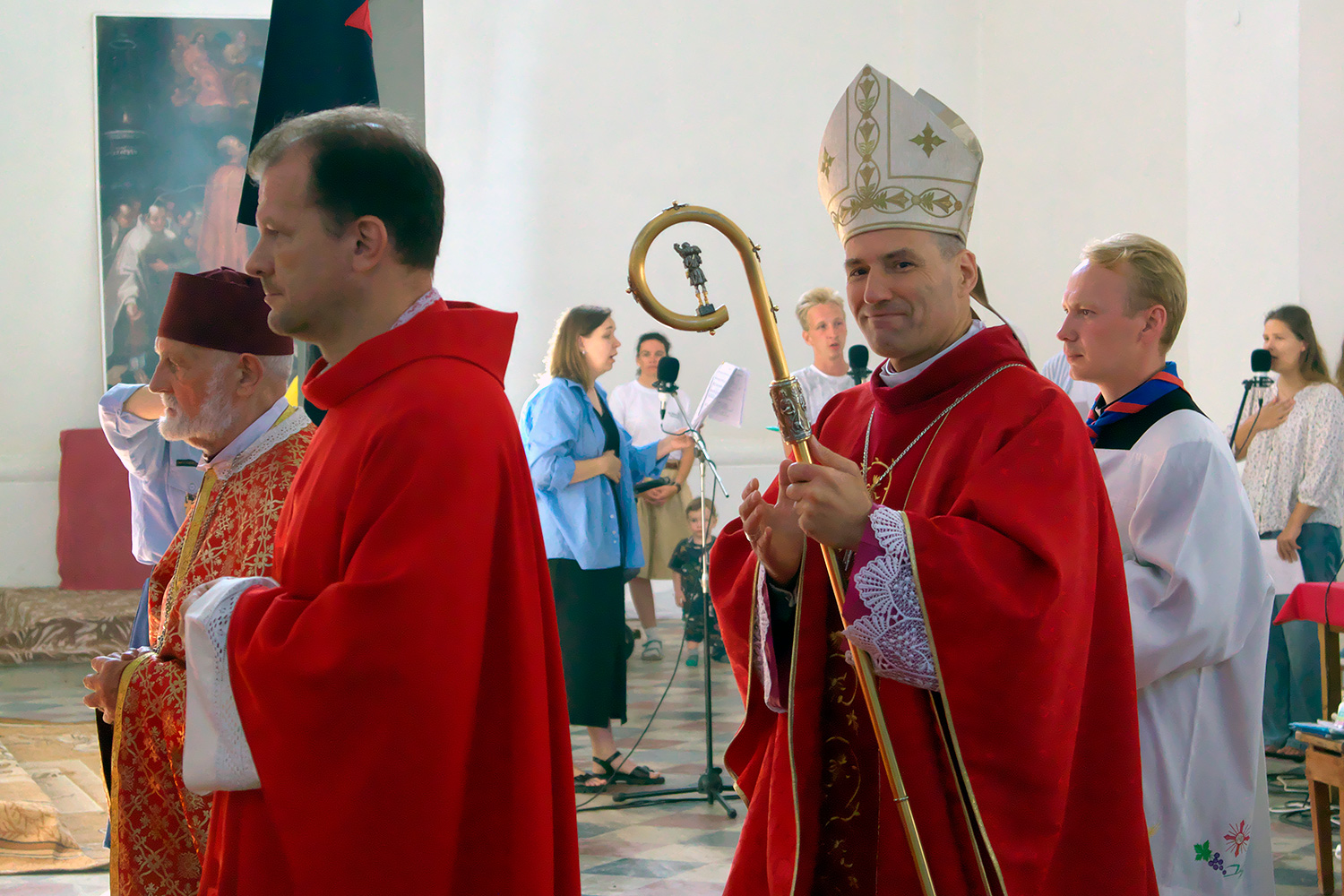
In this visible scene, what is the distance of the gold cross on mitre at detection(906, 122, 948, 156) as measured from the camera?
6.55ft

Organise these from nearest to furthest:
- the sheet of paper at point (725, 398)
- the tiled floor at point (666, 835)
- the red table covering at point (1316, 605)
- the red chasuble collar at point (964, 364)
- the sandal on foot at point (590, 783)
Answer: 1. the red chasuble collar at point (964, 364)
2. the tiled floor at point (666, 835)
3. the red table covering at point (1316, 605)
4. the sheet of paper at point (725, 398)
5. the sandal on foot at point (590, 783)

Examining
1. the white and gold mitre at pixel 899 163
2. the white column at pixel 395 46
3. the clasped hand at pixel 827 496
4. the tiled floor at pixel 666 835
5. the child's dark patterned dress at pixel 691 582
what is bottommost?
the tiled floor at pixel 666 835

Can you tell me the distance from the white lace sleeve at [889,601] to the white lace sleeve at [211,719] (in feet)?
2.86

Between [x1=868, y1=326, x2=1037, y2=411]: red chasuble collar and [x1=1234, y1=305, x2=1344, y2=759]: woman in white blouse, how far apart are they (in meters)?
4.43

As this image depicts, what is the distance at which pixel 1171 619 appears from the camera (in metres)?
2.45

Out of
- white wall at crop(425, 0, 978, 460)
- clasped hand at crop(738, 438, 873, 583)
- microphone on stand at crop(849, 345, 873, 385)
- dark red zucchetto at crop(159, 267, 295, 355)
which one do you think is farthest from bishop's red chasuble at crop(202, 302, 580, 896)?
white wall at crop(425, 0, 978, 460)

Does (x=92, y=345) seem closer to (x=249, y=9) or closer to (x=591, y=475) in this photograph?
(x=249, y=9)

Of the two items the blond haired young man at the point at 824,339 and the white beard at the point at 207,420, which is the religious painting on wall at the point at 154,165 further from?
the white beard at the point at 207,420

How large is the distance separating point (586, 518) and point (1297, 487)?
357 centimetres

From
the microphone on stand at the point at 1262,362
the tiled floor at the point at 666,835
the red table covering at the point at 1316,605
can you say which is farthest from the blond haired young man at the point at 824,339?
the red table covering at the point at 1316,605

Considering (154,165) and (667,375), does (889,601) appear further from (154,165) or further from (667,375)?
(154,165)

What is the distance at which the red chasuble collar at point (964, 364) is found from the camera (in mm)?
1938

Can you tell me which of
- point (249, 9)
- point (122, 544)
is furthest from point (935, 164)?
point (249, 9)

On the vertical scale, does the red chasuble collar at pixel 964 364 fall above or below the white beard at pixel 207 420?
above
